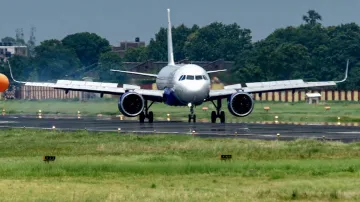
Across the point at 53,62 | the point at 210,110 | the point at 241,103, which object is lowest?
the point at 210,110

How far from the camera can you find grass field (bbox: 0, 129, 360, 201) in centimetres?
3319

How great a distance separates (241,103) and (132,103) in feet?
24.2

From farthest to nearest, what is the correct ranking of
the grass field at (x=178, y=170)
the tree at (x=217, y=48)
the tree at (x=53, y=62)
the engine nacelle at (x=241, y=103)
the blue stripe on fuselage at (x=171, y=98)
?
1. the tree at (x=217, y=48)
2. the tree at (x=53, y=62)
3. the blue stripe on fuselage at (x=171, y=98)
4. the engine nacelle at (x=241, y=103)
5. the grass field at (x=178, y=170)

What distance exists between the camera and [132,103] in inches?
3164

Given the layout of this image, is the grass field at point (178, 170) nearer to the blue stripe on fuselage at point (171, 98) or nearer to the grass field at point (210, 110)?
the blue stripe on fuselage at point (171, 98)

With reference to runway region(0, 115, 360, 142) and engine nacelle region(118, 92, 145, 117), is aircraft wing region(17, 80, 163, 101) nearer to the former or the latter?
engine nacelle region(118, 92, 145, 117)

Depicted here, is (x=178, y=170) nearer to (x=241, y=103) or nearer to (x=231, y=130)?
(x=231, y=130)

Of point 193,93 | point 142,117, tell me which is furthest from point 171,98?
point 193,93

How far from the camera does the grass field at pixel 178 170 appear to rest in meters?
33.2

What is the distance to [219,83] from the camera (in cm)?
10306

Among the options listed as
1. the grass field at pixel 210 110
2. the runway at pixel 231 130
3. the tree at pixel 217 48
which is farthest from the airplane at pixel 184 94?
the tree at pixel 217 48

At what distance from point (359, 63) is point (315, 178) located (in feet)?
416

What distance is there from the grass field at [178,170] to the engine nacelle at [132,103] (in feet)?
76.3

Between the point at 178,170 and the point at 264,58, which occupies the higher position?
the point at 264,58
